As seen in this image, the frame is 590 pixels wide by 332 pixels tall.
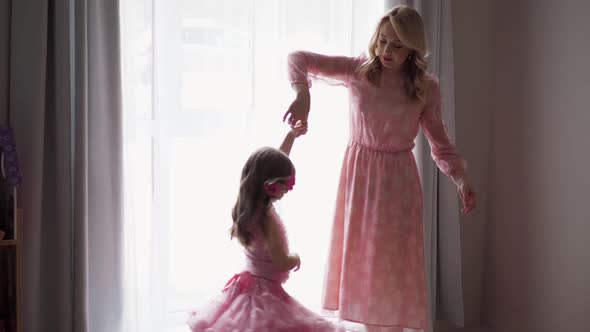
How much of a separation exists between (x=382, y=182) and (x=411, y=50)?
1.58 feet

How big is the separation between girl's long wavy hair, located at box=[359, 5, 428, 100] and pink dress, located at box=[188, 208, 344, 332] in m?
0.65

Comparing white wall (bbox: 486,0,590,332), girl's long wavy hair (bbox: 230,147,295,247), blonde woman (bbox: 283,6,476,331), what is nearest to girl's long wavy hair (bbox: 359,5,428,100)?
blonde woman (bbox: 283,6,476,331)

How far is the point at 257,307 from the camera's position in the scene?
1.78m

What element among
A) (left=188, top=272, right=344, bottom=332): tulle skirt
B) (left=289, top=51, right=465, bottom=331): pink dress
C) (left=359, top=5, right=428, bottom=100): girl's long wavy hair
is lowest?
(left=188, top=272, right=344, bottom=332): tulle skirt

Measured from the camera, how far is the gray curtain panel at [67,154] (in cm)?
Answer: 213

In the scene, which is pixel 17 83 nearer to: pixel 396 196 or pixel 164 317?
pixel 164 317

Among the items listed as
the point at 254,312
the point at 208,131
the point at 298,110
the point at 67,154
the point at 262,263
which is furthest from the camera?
the point at 208,131

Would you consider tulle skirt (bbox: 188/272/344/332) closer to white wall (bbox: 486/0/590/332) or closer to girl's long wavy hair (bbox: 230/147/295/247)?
girl's long wavy hair (bbox: 230/147/295/247)

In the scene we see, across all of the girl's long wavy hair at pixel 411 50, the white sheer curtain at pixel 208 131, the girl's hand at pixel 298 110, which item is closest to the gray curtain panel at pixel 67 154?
the white sheer curtain at pixel 208 131

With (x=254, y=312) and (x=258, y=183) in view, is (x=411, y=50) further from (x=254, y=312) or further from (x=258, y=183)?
(x=254, y=312)

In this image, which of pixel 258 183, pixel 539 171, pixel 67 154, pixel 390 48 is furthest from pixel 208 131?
pixel 539 171

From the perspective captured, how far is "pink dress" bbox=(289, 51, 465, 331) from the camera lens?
6.78ft

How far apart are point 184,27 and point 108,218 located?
0.85 m

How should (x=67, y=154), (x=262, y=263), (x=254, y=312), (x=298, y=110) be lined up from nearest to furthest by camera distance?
1. (x=254, y=312)
2. (x=262, y=263)
3. (x=298, y=110)
4. (x=67, y=154)
